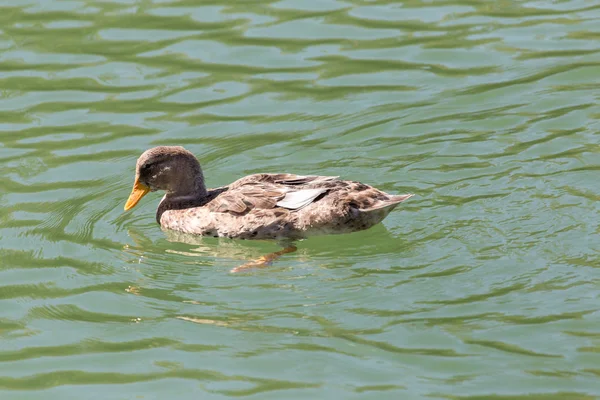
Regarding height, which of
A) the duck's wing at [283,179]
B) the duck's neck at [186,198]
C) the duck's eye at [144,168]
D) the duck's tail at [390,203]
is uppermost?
the duck's eye at [144,168]

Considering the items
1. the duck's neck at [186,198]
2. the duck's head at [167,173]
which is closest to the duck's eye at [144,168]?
the duck's head at [167,173]

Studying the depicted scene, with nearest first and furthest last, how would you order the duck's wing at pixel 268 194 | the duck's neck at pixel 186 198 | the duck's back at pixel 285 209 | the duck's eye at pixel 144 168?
1. the duck's back at pixel 285 209
2. the duck's wing at pixel 268 194
3. the duck's eye at pixel 144 168
4. the duck's neck at pixel 186 198

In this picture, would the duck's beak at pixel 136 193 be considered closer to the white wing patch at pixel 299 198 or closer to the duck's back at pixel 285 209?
the duck's back at pixel 285 209

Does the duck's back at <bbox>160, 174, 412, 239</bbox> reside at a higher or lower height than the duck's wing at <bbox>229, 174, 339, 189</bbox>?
lower

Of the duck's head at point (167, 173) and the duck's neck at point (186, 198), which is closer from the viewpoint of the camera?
the duck's head at point (167, 173)

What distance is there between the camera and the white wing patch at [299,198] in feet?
33.4

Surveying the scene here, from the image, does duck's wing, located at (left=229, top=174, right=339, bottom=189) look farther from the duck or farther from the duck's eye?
the duck's eye

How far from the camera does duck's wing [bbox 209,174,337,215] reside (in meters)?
10.3

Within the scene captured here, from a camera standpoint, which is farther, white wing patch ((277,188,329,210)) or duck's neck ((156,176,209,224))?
duck's neck ((156,176,209,224))

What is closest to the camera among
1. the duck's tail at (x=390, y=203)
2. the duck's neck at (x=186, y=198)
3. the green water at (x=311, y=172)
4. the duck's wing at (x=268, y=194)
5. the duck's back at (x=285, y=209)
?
the green water at (x=311, y=172)

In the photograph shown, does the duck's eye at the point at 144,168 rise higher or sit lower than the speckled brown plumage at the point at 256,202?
higher

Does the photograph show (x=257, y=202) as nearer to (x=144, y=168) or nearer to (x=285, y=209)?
(x=285, y=209)

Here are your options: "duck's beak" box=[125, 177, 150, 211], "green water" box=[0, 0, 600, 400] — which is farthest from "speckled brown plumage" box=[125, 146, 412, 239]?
"green water" box=[0, 0, 600, 400]

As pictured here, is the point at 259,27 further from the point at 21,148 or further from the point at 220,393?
the point at 220,393
